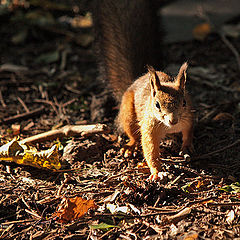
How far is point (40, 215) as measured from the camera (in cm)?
213

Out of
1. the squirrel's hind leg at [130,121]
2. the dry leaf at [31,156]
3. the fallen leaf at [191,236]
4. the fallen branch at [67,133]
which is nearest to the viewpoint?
the fallen leaf at [191,236]

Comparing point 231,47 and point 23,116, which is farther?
point 231,47

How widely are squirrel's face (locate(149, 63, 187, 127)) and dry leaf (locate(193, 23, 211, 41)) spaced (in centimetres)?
284

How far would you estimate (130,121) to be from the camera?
291 cm

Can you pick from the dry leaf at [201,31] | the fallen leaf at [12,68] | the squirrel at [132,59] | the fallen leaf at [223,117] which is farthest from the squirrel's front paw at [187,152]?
the dry leaf at [201,31]

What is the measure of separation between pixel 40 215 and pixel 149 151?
885mm

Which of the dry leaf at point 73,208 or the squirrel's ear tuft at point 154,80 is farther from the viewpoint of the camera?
the squirrel's ear tuft at point 154,80

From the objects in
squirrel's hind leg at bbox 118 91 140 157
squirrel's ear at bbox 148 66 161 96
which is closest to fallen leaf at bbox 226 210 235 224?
squirrel's ear at bbox 148 66 161 96

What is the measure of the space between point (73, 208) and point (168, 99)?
0.93 metres

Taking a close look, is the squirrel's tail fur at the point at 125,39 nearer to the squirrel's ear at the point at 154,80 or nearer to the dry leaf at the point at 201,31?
the squirrel's ear at the point at 154,80

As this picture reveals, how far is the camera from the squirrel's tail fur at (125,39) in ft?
10.2

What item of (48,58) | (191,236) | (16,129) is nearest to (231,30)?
(48,58)

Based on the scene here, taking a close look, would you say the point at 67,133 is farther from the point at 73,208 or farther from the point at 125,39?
the point at 125,39

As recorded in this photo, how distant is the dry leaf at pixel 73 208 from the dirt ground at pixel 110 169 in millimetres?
26
